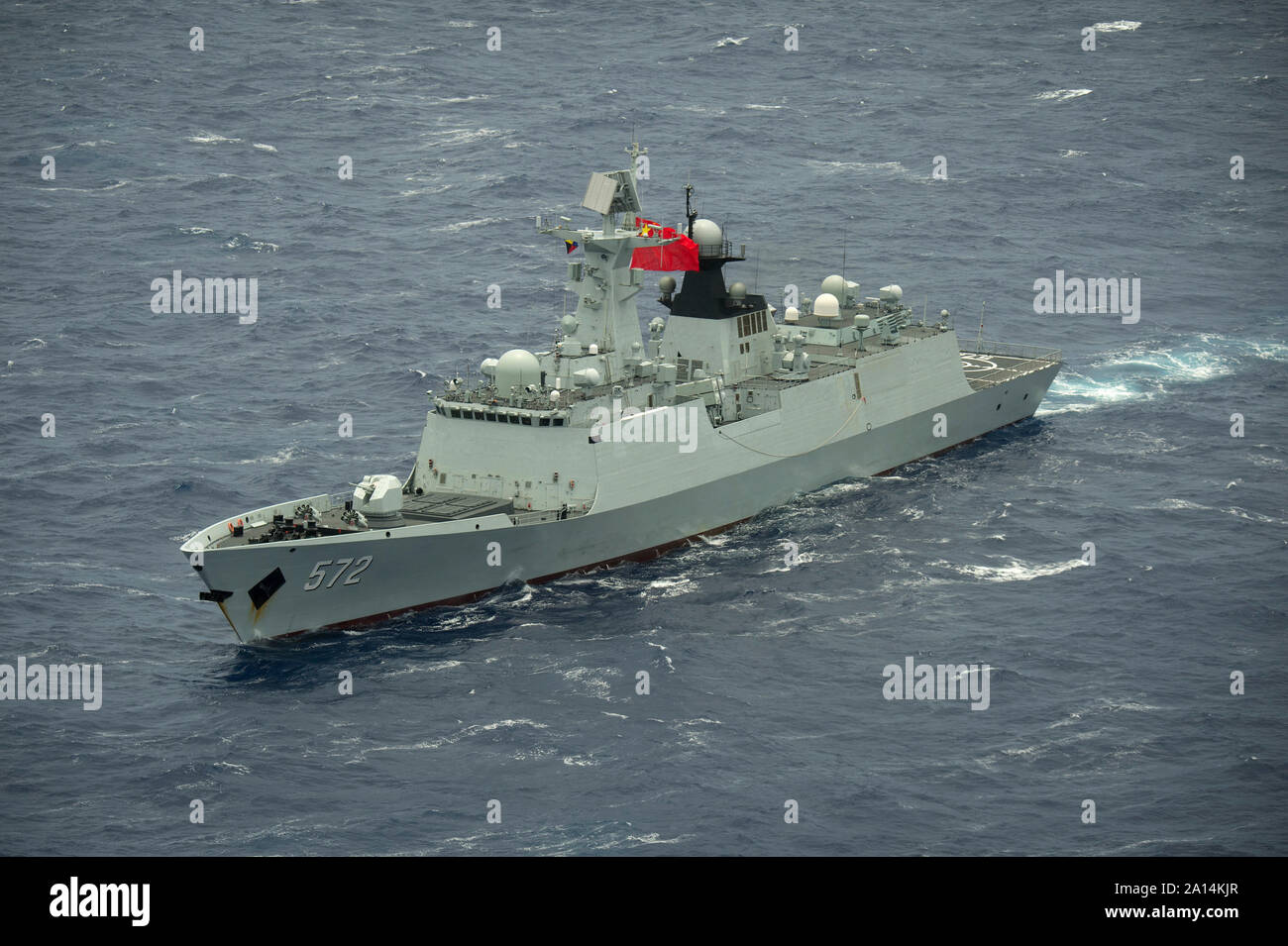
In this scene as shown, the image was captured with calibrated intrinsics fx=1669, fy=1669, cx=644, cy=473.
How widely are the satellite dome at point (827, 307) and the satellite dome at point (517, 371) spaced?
1468cm

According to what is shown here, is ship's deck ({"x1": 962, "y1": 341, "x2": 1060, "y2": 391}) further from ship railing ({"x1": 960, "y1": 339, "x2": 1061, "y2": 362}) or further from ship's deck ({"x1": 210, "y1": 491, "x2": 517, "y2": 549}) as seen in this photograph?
ship's deck ({"x1": 210, "y1": 491, "x2": 517, "y2": 549})

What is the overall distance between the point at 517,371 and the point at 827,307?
50.5 ft

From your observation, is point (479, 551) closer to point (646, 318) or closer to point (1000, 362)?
point (646, 318)

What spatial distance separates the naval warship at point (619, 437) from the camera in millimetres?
44875

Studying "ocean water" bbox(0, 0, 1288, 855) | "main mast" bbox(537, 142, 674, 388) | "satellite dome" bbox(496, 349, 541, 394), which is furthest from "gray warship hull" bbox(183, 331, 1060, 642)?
"main mast" bbox(537, 142, 674, 388)

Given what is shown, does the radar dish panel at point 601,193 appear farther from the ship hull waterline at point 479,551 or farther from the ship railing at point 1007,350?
the ship railing at point 1007,350

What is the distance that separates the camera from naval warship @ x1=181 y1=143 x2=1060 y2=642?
44.9m

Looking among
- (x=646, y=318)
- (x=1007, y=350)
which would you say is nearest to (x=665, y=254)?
(x=646, y=318)

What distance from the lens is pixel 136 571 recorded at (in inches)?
1853

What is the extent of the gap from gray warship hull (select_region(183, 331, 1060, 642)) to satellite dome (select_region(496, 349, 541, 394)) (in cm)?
153

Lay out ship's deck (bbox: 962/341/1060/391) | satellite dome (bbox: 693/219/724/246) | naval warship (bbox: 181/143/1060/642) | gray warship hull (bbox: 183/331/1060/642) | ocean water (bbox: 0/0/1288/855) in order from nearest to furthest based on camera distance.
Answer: ocean water (bbox: 0/0/1288/855)
gray warship hull (bbox: 183/331/1060/642)
naval warship (bbox: 181/143/1060/642)
satellite dome (bbox: 693/219/724/246)
ship's deck (bbox: 962/341/1060/391)

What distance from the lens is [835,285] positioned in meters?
62.5
